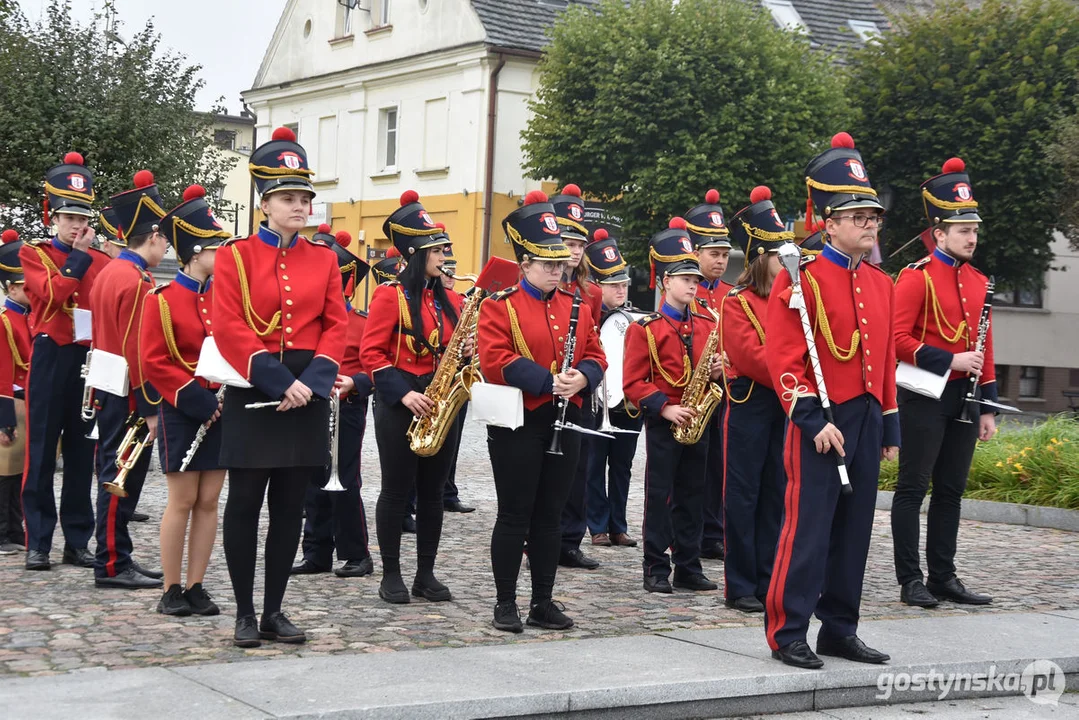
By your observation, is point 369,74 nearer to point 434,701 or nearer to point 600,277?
point 600,277

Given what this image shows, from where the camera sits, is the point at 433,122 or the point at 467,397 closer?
the point at 467,397

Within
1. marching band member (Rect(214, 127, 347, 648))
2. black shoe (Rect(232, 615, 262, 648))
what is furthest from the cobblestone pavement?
marching band member (Rect(214, 127, 347, 648))

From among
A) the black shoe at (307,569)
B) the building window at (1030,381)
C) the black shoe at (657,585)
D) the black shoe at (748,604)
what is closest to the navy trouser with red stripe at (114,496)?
the black shoe at (307,569)

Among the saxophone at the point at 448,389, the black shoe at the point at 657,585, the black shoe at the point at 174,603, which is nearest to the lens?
the black shoe at the point at 174,603

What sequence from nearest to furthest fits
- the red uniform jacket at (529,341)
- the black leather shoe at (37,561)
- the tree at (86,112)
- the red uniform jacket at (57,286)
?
the red uniform jacket at (529,341) < the black leather shoe at (37,561) < the red uniform jacket at (57,286) < the tree at (86,112)

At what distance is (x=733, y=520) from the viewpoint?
8492mm

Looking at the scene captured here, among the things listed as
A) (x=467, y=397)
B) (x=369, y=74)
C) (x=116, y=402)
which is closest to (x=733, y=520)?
(x=467, y=397)

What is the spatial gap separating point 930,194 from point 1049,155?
21.3 metres

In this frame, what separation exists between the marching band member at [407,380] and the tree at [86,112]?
10664 mm

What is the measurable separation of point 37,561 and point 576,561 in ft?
11.2

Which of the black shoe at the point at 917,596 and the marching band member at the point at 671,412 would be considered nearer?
the black shoe at the point at 917,596

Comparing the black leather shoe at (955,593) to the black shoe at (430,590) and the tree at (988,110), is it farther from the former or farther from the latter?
the tree at (988,110)

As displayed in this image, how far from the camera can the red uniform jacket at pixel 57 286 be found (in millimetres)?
9195

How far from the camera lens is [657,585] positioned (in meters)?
8.84
